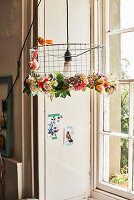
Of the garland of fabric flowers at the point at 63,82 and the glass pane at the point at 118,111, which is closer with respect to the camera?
the garland of fabric flowers at the point at 63,82

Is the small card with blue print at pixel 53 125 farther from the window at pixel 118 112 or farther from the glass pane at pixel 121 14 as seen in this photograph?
the glass pane at pixel 121 14

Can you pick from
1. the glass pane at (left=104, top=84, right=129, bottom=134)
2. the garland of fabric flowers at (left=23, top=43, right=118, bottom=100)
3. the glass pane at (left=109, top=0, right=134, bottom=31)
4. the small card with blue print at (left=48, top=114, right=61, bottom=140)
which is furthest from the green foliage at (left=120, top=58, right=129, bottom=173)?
the garland of fabric flowers at (left=23, top=43, right=118, bottom=100)

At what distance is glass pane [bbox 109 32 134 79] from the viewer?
1950mm

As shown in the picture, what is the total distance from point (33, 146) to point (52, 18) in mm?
950

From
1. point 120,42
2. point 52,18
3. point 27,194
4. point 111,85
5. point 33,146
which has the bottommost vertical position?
point 27,194

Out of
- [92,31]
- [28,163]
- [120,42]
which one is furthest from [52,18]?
[28,163]

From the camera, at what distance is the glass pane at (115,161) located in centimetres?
198

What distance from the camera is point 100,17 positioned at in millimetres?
2115

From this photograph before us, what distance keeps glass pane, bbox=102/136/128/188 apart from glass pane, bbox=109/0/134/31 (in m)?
0.87

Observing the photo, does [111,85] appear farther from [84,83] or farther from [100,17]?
[100,17]

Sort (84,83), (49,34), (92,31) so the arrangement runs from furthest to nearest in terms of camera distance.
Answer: (92,31) → (49,34) → (84,83)

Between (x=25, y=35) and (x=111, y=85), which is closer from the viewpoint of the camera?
(x=111, y=85)

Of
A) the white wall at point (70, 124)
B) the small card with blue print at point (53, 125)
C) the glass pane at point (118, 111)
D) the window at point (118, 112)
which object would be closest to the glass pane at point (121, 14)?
the window at point (118, 112)

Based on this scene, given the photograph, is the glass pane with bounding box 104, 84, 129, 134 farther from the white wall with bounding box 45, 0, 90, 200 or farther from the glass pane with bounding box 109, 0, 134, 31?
the glass pane with bounding box 109, 0, 134, 31
